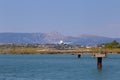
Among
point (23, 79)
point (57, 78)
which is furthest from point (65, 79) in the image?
point (23, 79)

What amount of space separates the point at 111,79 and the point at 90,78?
3238 mm

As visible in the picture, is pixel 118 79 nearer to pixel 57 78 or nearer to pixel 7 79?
pixel 57 78

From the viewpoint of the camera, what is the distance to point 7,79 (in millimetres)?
60156

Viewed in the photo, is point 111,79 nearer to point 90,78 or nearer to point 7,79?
point 90,78

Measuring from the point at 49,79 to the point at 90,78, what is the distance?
648 centimetres

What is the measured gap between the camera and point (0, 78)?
6144 centimetres

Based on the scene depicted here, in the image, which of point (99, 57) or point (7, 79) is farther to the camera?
point (99, 57)

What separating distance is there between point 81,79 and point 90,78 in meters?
2.65

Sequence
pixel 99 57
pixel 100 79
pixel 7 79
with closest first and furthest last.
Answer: pixel 7 79 → pixel 100 79 → pixel 99 57

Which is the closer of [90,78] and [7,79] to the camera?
[7,79]

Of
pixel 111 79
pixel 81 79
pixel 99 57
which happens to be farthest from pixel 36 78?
pixel 99 57

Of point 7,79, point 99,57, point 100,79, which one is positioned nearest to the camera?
point 7,79

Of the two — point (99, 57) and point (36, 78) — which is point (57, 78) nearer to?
point (36, 78)

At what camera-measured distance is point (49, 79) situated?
61031 mm
